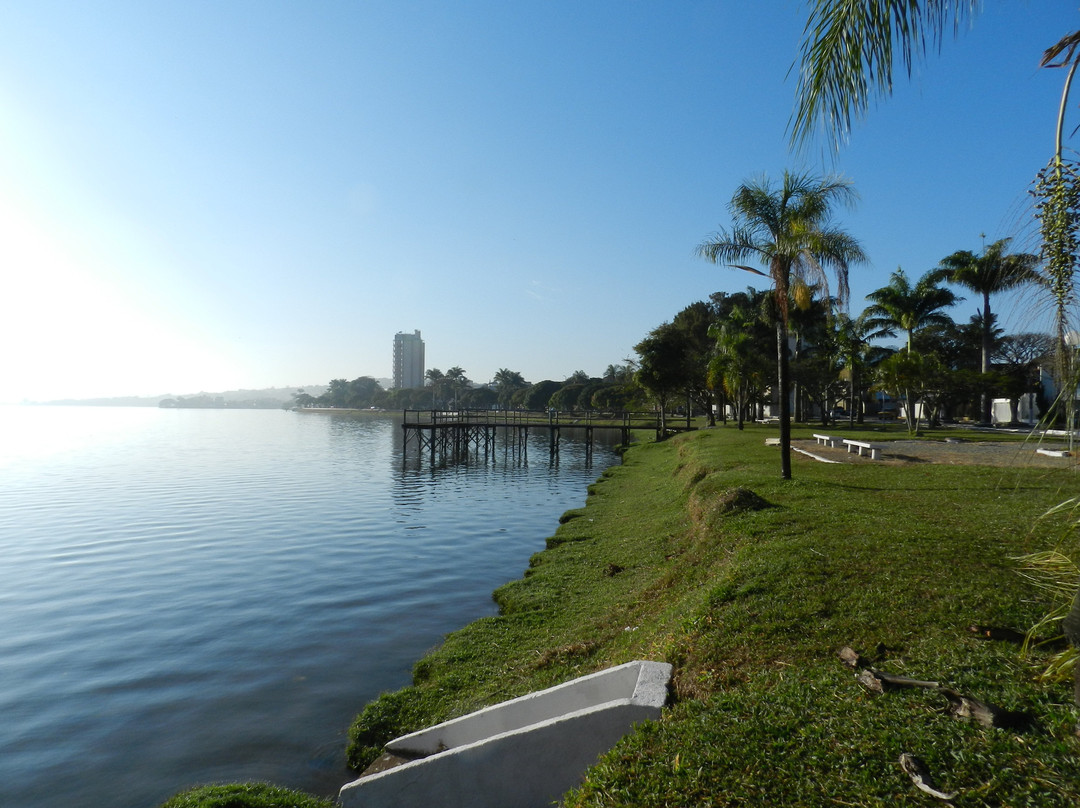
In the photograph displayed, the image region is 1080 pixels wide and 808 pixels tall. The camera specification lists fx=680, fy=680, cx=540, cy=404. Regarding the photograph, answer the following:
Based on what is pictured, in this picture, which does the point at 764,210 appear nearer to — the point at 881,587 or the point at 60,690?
the point at 881,587

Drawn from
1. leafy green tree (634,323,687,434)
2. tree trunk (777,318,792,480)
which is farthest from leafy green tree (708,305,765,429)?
tree trunk (777,318,792,480)

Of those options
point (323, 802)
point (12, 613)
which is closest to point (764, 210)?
point (323, 802)

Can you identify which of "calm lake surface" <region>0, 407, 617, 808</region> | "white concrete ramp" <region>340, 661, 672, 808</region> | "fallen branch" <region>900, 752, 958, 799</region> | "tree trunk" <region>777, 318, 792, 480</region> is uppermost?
"tree trunk" <region>777, 318, 792, 480</region>

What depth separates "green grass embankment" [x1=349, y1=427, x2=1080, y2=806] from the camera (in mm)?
3604

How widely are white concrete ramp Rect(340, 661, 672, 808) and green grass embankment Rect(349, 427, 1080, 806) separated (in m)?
0.39

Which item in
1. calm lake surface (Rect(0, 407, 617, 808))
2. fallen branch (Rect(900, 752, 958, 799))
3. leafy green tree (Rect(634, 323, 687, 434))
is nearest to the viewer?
fallen branch (Rect(900, 752, 958, 799))

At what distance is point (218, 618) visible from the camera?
12.2 m

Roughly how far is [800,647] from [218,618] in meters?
10.5

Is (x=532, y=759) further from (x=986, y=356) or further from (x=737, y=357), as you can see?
(x=986, y=356)

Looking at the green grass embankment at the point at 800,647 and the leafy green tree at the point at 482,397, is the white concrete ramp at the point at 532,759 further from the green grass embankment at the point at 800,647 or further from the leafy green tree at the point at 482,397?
the leafy green tree at the point at 482,397

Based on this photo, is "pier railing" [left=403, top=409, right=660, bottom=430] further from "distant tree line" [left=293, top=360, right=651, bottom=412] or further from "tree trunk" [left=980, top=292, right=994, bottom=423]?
"tree trunk" [left=980, top=292, right=994, bottom=423]

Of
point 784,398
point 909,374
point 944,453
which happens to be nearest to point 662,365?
point 909,374

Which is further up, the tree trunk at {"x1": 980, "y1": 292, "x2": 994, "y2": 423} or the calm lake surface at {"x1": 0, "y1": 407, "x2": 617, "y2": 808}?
the tree trunk at {"x1": 980, "y1": 292, "x2": 994, "y2": 423}

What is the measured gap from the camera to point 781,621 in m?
5.95
